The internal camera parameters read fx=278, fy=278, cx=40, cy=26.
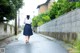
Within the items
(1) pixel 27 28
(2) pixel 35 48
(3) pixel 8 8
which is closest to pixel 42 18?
(3) pixel 8 8

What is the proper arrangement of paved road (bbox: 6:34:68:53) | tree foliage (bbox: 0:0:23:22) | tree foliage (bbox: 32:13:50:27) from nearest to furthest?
paved road (bbox: 6:34:68:53) < tree foliage (bbox: 0:0:23:22) < tree foliage (bbox: 32:13:50:27)

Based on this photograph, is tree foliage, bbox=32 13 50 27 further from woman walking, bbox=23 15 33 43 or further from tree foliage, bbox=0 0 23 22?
woman walking, bbox=23 15 33 43

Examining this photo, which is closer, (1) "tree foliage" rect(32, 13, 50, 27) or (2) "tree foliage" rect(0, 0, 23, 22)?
(2) "tree foliage" rect(0, 0, 23, 22)

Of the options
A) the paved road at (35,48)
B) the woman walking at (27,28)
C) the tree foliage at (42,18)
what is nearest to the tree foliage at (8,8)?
the woman walking at (27,28)

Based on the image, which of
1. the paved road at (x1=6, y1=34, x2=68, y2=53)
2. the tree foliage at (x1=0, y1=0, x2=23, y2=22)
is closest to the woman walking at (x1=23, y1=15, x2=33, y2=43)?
the paved road at (x1=6, y1=34, x2=68, y2=53)

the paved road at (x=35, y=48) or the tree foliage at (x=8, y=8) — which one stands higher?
the tree foliage at (x=8, y=8)

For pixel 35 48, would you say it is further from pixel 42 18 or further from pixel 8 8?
pixel 42 18

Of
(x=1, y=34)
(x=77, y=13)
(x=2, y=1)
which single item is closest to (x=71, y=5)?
(x=2, y=1)

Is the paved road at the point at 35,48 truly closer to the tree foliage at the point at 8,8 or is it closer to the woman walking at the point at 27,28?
the woman walking at the point at 27,28

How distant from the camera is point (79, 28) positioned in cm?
1564

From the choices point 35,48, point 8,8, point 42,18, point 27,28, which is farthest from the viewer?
point 42,18

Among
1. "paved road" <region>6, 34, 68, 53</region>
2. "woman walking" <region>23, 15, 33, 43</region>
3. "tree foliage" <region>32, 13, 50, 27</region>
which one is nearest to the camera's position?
"paved road" <region>6, 34, 68, 53</region>

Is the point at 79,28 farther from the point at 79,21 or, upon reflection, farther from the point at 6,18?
the point at 6,18

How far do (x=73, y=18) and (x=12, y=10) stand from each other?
1213 cm
